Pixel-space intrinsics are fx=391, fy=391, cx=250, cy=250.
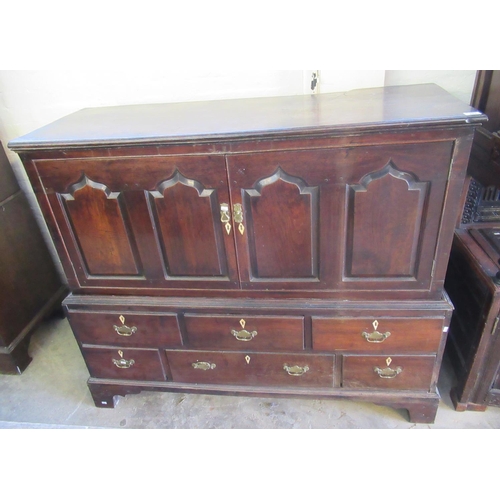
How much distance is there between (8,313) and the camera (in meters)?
1.95

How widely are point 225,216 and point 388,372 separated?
2.92 ft

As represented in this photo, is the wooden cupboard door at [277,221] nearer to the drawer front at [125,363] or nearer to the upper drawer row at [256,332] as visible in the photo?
the upper drawer row at [256,332]

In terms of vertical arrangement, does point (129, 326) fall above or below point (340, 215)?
below

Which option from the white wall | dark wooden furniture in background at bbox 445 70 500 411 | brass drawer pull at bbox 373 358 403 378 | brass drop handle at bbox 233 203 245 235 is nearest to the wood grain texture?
brass drop handle at bbox 233 203 245 235

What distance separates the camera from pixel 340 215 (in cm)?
128

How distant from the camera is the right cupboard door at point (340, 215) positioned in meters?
1.19

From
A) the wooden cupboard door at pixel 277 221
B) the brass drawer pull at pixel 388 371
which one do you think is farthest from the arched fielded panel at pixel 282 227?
the brass drawer pull at pixel 388 371

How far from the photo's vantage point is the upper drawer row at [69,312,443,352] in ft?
4.74

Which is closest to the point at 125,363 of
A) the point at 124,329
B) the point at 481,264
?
the point at 124,329

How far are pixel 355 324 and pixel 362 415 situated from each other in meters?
0.52

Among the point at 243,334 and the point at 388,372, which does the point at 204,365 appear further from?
the point at 388,372

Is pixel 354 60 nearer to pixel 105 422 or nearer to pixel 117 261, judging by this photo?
pixel 117 261

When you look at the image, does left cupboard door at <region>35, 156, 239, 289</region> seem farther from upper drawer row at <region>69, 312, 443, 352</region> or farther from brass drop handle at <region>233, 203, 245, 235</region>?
upper drawer row at <region>69, 312, 443, 352</region>

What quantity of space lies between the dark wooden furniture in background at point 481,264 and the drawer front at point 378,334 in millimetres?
204
